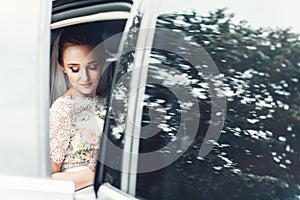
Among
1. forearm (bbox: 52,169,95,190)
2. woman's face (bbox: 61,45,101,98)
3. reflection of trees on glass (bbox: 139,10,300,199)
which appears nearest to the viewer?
reflection of trees on glass (bbox: 139,10,300,199)

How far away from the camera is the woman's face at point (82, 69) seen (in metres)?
2.64

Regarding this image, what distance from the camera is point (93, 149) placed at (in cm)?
259

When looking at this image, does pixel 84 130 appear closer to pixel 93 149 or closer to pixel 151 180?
pixel 93 149

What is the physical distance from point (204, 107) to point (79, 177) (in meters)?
0.66

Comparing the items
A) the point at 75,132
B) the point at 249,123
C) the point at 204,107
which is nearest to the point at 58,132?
the point at 75,132

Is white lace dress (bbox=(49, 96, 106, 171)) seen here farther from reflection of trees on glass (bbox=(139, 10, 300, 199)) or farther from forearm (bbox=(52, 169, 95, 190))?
reflection of trees on glass (bbox=(139, 10, 300, 199))

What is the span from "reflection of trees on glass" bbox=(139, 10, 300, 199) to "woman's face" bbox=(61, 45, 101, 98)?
581 millimetres

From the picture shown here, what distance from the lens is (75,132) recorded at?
2.61m

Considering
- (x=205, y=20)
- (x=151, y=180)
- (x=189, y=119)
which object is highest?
(x=205, y=20)

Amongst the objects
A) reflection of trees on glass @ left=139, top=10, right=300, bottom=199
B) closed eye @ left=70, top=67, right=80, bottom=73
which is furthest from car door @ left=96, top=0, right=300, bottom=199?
closed eye @ left=70, top=67, right=80, bottom=73

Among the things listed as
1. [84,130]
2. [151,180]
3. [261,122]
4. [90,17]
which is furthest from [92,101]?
[261,122]

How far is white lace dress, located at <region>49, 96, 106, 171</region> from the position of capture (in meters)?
2.57

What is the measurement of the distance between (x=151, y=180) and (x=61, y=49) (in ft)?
2.33

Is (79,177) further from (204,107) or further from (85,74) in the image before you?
(204,107)
